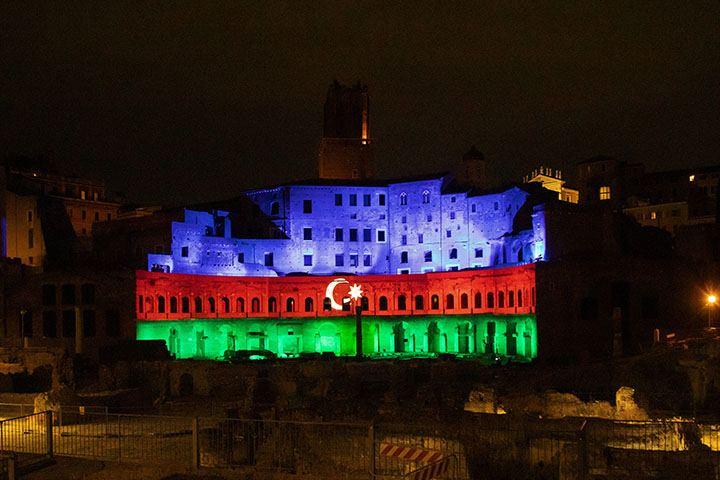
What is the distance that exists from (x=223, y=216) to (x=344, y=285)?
1399cm

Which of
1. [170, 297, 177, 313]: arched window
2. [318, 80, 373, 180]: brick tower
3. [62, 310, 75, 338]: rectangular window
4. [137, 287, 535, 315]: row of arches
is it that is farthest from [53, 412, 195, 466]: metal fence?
[318, 80, 373, 180]: brick tower

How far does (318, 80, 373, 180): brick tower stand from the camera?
93.3m

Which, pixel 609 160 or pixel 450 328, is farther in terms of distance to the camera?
pixel 609 160

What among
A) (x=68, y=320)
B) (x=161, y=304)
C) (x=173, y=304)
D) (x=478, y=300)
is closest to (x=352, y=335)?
(x=478, y=300)

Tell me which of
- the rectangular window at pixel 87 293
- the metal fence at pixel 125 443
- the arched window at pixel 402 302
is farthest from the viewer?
the arched window at pixel 402 302

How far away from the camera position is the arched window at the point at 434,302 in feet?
250

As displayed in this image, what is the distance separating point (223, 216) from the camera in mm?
81250

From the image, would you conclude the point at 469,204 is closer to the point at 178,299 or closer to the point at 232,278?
the point at 232,278

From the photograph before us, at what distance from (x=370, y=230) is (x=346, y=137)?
563 inches

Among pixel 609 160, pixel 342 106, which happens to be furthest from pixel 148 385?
pixel 609 160

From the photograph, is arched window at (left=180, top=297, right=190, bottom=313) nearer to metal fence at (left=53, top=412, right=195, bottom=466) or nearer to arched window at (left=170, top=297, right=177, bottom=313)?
arched window at (left=170, top=297, right=177, bottom=313)

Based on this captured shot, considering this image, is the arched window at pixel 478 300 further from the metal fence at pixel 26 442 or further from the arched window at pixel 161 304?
the metal fence at pixel 26 442

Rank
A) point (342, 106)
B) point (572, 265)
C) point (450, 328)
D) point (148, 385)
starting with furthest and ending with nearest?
point (342, 106) < point (450, 328) < point (572, 265) < point (148, 385)

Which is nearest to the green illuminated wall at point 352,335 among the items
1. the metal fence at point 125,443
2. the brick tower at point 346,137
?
the brick tower at point 346,137
